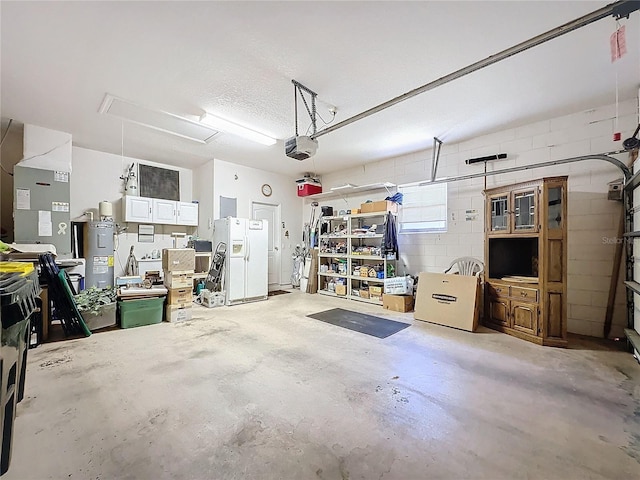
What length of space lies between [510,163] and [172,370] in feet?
18.0

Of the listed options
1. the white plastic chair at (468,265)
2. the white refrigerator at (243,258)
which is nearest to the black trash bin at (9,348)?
the white refrigerator at (243,258)

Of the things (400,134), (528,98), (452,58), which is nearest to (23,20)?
(452,58)

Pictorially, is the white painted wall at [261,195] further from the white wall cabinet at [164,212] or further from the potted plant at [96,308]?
the potted plant at [96,308]

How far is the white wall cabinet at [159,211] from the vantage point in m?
5.45

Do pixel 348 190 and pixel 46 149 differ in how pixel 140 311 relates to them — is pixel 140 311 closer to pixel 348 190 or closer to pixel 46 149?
pixel 46 149

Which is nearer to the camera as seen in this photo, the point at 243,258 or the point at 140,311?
the point at 140,311

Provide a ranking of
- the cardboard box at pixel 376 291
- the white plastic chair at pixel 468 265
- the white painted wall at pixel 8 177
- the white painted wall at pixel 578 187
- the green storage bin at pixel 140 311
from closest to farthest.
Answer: the white painted wall at pixel 578 187, the green storage bin at pixel 140 311, the white painted wall at pixel 8 177, the white plastic chair at pixel 468 265, the cardboard box at pixel 376 291

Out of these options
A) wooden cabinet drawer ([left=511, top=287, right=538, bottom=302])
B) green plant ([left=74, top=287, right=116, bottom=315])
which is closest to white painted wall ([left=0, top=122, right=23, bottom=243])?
green plant ([left=74, top=287, right=116, bottom=315])

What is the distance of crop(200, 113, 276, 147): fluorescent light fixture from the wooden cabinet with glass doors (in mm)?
3737

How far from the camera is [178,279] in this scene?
4.39m

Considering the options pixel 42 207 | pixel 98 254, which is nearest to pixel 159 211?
pixel 98 254

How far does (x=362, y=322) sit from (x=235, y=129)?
3.69m

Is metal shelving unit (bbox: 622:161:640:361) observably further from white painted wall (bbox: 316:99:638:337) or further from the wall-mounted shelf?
the wall-mounted shelf

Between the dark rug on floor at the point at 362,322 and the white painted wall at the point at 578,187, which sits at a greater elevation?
the white painted wall at the point at 578,187
